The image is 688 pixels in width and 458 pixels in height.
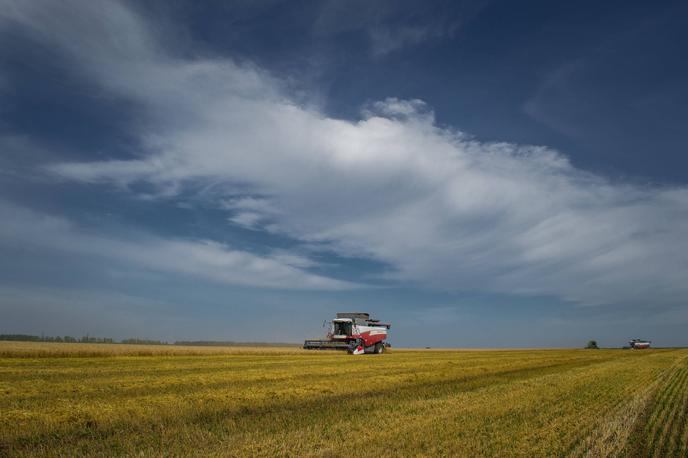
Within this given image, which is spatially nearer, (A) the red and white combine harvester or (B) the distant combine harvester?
(A) the red and white combine harvester

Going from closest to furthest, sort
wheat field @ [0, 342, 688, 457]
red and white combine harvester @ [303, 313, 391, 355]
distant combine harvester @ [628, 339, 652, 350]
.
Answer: wheat field @ [0, 342, 688, 457], red and white combine harvester @ [303, 313, 391, 355], distant combine harvester @ [628, 339, 652, 350]

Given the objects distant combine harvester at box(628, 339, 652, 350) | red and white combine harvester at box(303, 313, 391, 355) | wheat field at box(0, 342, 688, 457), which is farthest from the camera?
distant combine harvester at box(628, 339, 652, 350)

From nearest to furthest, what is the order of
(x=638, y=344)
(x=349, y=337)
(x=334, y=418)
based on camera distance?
(x=334, y=418) < (x=349, y=337) < (x=638, y=344)

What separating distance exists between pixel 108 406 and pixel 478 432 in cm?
815

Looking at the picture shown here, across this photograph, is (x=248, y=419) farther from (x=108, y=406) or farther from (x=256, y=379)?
(x=256, y=379)

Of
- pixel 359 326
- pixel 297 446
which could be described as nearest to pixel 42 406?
pixel 297 446

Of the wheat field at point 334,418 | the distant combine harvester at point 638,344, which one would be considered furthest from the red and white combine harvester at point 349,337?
the distant combine harvester at point 638,344

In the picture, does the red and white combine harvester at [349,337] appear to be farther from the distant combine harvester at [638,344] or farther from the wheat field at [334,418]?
the distant combine harvester at [638,344]

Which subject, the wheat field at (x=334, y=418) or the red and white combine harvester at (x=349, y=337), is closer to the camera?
the wheat field at (x=334, y=418)

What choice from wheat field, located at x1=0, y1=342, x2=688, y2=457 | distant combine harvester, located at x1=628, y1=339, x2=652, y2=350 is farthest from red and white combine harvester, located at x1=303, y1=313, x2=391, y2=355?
distant combine harvester, located at x1=628, y1=339, x2=652, y2=350

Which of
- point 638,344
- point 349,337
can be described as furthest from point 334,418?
point 638,344

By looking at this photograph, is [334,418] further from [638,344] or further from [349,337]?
[638,344]

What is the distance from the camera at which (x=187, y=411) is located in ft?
32.8

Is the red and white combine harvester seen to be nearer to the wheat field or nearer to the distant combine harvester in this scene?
the wheat field
